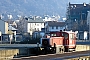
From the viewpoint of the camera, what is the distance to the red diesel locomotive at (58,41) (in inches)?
1340

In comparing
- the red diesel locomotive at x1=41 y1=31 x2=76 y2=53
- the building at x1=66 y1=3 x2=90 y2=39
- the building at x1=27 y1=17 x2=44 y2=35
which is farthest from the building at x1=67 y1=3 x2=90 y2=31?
the red diesel locomotive at x1=41 y1=31 x2=76 y2=53

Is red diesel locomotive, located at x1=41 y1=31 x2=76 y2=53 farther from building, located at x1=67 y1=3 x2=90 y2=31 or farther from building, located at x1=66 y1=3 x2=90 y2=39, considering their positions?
building, located at x1=67 y1=3 x2=90 y2=31

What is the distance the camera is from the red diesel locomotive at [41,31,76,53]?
34.0 m

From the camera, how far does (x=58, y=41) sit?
3550 cm

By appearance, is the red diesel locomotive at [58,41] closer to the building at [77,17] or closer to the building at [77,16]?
the building at [77,17]

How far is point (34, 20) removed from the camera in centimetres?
16588

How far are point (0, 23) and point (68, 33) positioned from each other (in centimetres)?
8225

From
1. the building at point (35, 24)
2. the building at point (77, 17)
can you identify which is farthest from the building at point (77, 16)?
the building at point (35, 24)

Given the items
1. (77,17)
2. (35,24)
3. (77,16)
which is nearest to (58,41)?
(77,17)

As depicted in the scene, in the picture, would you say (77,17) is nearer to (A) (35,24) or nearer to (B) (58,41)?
(A) (35,24)

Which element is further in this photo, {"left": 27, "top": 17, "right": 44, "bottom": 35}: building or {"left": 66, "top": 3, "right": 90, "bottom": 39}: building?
{"left": 27, "top": 17, "right": 44, "bottom": 35}: building

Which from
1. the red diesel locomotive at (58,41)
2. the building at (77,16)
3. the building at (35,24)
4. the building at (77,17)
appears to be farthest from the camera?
the building at (35,24)

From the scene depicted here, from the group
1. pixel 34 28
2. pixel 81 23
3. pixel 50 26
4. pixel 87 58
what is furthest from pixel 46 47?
pixel 34 28

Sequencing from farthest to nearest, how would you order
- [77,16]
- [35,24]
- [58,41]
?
[35,24], [77,16], [58,41]
